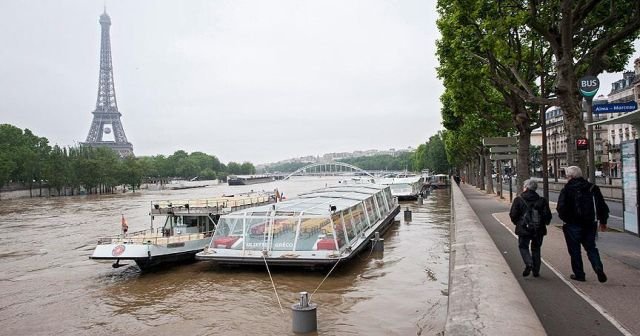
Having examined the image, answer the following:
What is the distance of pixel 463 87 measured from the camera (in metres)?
25.8

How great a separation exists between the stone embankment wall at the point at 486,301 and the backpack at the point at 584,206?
59.0 inches

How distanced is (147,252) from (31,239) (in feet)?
60.3

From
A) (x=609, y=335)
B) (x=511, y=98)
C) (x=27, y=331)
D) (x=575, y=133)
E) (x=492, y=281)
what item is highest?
(x=511, y=98)

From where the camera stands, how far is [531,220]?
9281 mm

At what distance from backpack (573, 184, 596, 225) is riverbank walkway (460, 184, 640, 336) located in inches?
43.9

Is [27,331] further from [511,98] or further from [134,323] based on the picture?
[511,98]

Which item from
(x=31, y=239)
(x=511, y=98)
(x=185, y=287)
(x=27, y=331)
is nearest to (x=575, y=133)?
(x=511, y=98)

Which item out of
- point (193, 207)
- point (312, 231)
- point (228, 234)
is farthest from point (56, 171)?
point (312, 231)

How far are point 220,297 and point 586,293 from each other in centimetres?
943

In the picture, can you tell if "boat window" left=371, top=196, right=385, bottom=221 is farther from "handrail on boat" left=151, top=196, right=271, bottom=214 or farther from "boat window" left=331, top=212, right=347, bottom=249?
"boat window" left=331, top=212, right=347, bottom=249

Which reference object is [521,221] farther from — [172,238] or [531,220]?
[172,238]

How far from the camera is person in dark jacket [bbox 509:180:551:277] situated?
9258 mm

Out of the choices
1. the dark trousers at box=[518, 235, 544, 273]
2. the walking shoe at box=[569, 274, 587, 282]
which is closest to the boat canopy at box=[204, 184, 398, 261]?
the dark trousers at box=[518, 235, 544, 273]

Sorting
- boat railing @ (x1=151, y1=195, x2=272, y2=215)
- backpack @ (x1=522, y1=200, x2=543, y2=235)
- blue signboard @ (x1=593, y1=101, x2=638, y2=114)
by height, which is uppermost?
blue signboard @ (x1=593, y1=101, x2=638, y2=114)
